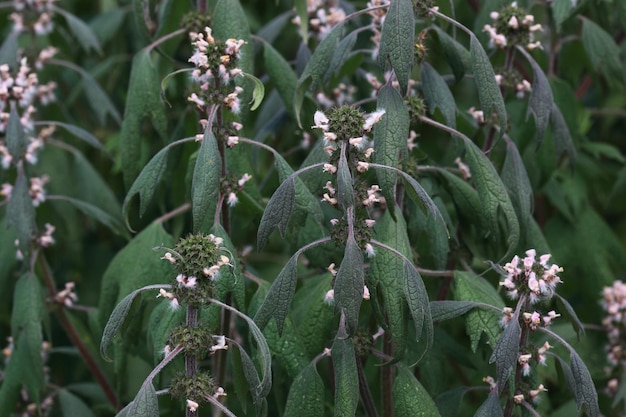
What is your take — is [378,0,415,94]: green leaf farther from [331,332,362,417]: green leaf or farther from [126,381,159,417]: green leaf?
[126,381,159,417]: green leaf

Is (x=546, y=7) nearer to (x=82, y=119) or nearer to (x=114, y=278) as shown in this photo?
(x=114, y=278)

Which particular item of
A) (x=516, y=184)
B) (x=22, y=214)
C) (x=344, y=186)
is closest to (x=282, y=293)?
(x=344, y=186)

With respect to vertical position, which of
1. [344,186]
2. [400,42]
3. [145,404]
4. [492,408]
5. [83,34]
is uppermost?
[83,34]

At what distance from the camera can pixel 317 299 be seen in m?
2.59

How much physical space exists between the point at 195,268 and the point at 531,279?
79cm

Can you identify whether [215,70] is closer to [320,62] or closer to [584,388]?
[320,62]

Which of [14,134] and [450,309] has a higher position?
[14,134]

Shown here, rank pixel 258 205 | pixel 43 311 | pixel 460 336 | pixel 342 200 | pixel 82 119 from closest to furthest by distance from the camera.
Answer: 1. pixel 342 200
2. pixel 258 205
3. pixel 43 311
4. pixel 460 336
5. pixel 82 119

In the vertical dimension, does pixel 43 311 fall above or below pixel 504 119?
below

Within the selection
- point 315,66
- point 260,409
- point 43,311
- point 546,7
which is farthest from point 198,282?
point 546,7

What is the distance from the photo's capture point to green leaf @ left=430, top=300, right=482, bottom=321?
2.45 m

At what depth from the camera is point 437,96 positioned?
8.76 feet

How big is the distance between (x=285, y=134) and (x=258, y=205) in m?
1.50

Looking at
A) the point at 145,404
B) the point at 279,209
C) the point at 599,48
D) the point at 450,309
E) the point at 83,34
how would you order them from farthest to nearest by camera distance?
the point at 83,34, the point at 599,48, the point at 450,309, the point at 279,209, the point at 145,404
